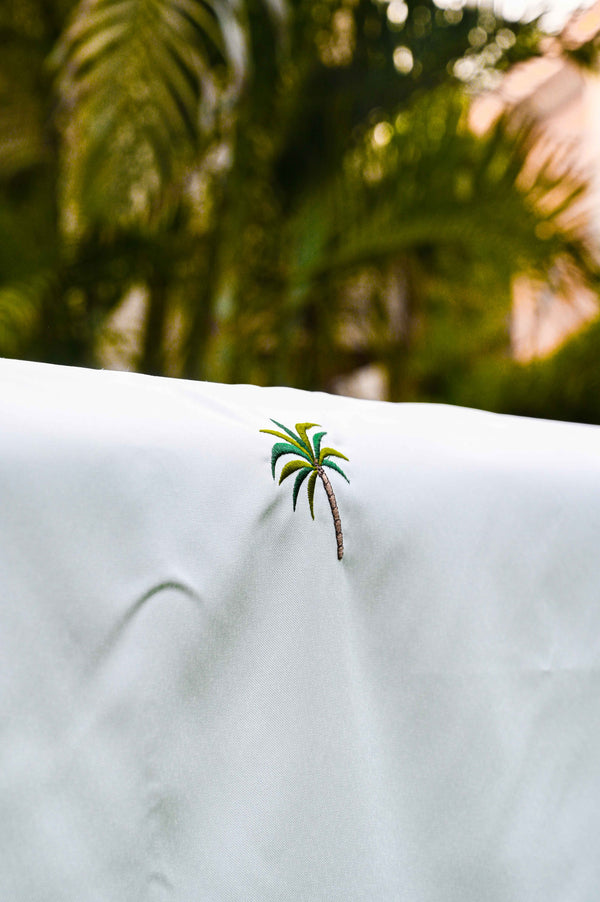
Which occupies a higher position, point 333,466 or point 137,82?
point 137,82

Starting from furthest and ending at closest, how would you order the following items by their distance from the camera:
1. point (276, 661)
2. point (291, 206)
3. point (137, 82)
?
point (291, 206), point (137, 82), point (276, 661)

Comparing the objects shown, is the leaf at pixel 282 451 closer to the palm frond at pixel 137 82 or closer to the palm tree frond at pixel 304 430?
the palm tree frond at pixel 304 430

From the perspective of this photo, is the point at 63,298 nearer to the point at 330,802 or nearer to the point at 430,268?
the point at 430,268

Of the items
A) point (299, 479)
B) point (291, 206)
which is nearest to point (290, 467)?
point (299, 479)

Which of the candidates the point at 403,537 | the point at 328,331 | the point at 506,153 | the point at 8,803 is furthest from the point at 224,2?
the point at 8,803

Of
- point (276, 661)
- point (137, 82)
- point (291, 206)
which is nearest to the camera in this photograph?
point (276, 661)

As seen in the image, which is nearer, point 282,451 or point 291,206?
point 282,451

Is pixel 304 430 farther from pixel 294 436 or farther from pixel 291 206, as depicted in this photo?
pixel 291 206

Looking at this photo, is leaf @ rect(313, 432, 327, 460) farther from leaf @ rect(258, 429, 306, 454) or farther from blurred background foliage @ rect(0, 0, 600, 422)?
blurred background foliage @ rect(0, 0, 600, 422)
